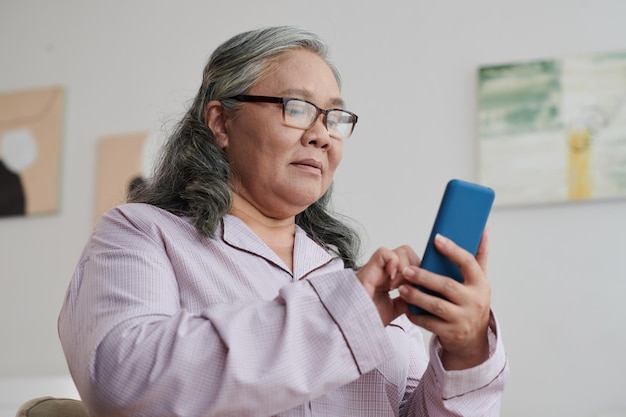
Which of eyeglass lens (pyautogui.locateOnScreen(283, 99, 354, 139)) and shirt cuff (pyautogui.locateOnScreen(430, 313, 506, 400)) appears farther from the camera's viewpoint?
eyeglass lens (pyautogui.locateOnScreen(283, 99, 354, 139))

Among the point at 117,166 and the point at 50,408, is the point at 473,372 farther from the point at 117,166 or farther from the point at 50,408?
the point at 117,166

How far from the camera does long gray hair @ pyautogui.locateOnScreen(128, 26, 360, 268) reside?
1.42 m

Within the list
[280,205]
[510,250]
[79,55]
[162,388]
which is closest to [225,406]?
[162,388]

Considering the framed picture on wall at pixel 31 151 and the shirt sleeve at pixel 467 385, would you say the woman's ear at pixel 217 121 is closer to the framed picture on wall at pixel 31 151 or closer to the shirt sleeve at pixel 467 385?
the shirt sleeve at pixel 467 385

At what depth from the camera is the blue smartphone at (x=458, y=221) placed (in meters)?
1.01

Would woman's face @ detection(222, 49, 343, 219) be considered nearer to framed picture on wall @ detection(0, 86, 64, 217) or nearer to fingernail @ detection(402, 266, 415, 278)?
fingernail @ detection(402, 266, 415, 278)

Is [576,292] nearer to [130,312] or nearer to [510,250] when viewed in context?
[510,250]

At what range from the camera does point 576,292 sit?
108 inches

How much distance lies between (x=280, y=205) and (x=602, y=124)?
5.66 ft

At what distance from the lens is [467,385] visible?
112cm

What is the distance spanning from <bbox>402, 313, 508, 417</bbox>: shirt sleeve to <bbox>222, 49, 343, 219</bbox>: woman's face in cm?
40

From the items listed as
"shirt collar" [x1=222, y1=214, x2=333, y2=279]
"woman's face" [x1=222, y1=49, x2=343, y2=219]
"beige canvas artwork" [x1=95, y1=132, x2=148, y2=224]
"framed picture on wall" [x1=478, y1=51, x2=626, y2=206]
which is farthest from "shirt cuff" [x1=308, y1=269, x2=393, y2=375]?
"beige canvas artwork" [x1=95, y1=132, x2=148, y2=224]

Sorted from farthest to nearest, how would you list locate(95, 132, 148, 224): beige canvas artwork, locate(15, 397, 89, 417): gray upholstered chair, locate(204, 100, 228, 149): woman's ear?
locate(95, 132, 148, 224): beige canvas artwork → locate(204, 100, 228, 149): woman's ear → locate(15, 397, 89, 417): gray upholstered chair

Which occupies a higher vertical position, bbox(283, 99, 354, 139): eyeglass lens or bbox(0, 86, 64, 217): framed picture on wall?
bbox(283, 99, 354, 139): eyeglass lens
